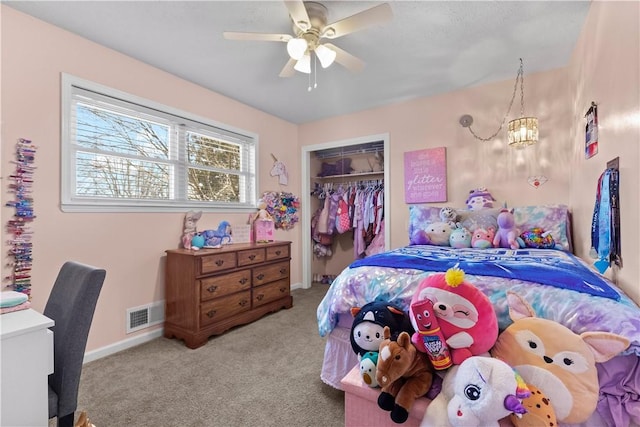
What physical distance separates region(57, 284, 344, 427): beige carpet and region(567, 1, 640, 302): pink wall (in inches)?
65.7

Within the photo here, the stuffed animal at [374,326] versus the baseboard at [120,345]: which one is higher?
the stuffed animal at [374,326]

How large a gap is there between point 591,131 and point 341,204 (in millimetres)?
2810

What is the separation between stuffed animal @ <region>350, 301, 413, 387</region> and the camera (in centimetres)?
139

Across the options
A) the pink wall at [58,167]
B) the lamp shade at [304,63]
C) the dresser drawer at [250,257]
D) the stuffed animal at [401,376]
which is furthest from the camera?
the dresser drawer at [250,257]

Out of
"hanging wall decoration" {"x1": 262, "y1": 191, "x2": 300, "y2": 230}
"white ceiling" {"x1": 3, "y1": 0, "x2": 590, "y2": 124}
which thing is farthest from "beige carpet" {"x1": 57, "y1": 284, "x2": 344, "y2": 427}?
"white ceiling" {"x1": 3, "y1": 0, "x2": 590, "y2": 124}

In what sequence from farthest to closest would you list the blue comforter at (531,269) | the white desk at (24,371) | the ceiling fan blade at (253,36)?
the ceiling fan blade at (253,36) < the blue comforter at (531,269) < the white desk at (24,371)

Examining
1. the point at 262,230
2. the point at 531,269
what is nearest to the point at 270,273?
the point at 262,230

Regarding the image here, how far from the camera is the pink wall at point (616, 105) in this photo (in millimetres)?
1319

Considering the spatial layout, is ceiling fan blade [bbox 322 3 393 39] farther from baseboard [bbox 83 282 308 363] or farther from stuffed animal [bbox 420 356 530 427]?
baseboard [bbox 83 282 308 363]

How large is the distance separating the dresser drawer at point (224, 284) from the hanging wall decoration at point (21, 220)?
1.12 metres

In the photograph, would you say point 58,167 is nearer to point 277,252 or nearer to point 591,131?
point 277,252

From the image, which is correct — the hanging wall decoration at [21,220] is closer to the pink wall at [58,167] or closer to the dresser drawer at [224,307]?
the pink wall at [58,167]

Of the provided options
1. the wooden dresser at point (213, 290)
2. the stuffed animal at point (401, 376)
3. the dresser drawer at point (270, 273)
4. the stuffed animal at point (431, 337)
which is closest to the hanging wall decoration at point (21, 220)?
the wooden dresser at point (213, 290)

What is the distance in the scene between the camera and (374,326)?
1.41m
